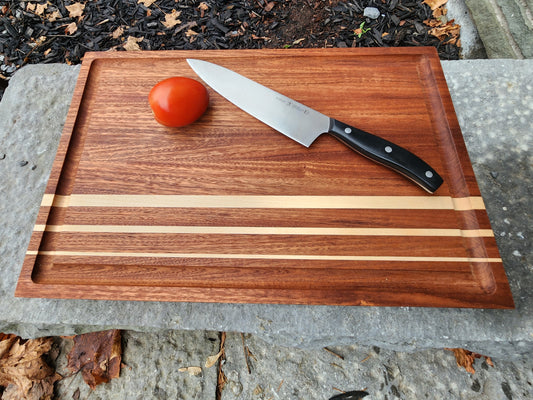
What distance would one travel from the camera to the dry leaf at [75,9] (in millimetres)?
2707

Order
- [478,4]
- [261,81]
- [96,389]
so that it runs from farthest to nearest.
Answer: [478,4], [96,389], [261,81]

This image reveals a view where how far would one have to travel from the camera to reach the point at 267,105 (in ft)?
4.42

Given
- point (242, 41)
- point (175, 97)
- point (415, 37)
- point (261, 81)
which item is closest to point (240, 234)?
point (175, 97)

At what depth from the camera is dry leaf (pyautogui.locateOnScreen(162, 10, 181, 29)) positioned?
2.62 m

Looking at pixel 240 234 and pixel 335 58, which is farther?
pixel 335 58

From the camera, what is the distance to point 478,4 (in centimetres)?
228

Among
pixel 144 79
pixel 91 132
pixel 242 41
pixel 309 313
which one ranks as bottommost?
pixel 309 313

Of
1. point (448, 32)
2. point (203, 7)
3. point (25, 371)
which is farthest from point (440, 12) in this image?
point (25, 371)

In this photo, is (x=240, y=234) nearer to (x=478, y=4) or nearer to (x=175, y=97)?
(x=175, y=97)

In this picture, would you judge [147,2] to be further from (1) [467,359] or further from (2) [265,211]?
(1) [467,359]

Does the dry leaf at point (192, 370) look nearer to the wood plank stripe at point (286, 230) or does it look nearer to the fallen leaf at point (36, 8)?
the wood plank stripe at point (286, 230)

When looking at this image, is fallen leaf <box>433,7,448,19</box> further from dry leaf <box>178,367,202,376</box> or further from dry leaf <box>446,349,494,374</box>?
dry leaf <box>178,367,202,376</box>

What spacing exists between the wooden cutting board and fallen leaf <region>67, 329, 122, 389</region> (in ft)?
2.18

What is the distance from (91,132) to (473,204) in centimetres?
139
